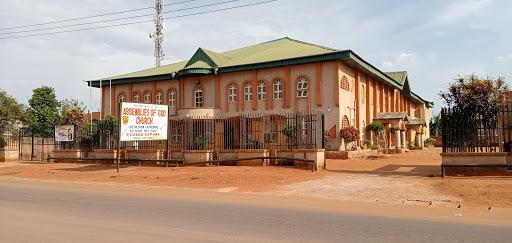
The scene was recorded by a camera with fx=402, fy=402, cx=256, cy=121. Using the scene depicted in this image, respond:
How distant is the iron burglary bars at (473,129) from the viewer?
13781 millimetres

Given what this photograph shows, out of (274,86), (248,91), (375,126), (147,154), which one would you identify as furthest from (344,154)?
(147,154)

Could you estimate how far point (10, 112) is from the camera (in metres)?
42.6

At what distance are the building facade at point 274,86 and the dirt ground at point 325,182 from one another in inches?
419

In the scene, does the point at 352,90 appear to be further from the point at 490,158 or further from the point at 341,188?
the point at 341,188

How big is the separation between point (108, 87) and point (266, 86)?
17077mm

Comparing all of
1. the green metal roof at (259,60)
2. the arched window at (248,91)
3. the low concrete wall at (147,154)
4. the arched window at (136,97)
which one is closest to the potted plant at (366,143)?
the green metal roof at (259,60)

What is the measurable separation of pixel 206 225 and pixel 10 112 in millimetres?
43718

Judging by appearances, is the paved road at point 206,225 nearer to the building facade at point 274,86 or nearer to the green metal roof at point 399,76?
the building facade at point 274,86

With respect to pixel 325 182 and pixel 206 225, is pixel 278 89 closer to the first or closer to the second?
pixel 325 182

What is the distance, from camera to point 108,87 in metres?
37.8

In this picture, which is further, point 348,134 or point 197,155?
point 348,134

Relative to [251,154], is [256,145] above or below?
above

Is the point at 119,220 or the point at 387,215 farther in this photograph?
the point at 387,215

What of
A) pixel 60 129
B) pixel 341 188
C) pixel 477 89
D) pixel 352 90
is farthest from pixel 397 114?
pixel 60 129
